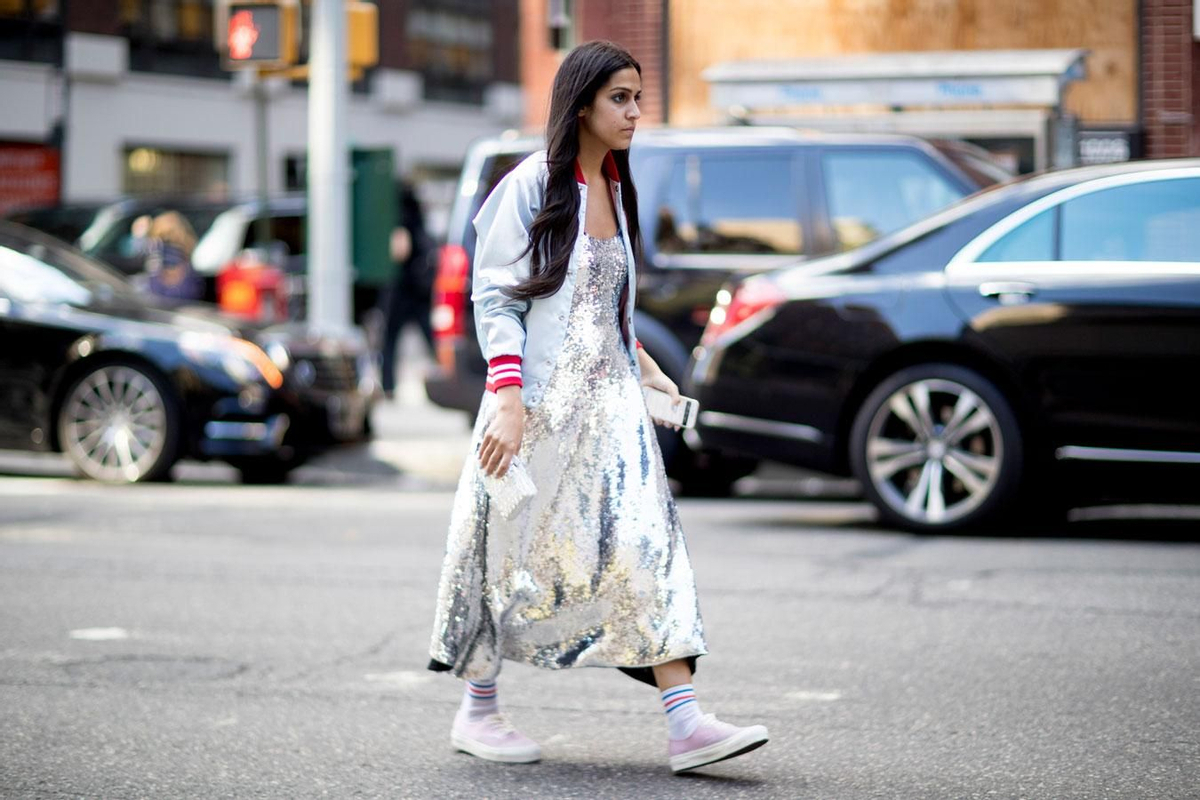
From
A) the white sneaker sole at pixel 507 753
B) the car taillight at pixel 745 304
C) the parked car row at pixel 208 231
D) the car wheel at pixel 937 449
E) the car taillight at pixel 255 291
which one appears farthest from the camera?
the parked car row at pixel 208 231

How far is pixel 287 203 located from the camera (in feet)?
61.6

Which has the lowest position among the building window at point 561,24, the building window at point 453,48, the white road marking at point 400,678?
the white road marking at point 400,678

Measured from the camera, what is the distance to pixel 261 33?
13.3 meters

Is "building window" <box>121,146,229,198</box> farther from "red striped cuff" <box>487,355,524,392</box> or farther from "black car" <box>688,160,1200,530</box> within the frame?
"red striped cuff" <box>487,355,524,392</box>

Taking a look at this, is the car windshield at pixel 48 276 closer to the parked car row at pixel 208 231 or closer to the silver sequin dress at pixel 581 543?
the parked car row at pixel 208 231

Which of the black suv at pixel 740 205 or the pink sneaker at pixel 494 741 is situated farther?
the black suv at pixel 740 205

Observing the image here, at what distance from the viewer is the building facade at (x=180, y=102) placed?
3272 centimetres

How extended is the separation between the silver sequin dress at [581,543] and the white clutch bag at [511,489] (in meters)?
0.09

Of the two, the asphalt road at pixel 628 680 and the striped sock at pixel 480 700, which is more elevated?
the striped sock at pixel 480 700

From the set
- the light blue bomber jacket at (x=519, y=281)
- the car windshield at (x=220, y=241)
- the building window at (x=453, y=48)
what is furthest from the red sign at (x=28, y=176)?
the light blue bomber jacket at (x=519, y=281)

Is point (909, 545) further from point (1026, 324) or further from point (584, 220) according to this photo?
point (584, 220)

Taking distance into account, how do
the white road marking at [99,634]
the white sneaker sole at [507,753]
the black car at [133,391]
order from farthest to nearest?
the black car at [133,391]
the white road marking at [99,634]
the white sneaker sole at [507,753]

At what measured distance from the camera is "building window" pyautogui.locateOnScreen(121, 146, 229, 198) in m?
35.3

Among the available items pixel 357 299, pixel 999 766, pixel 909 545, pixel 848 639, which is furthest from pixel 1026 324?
pixel 357 299
